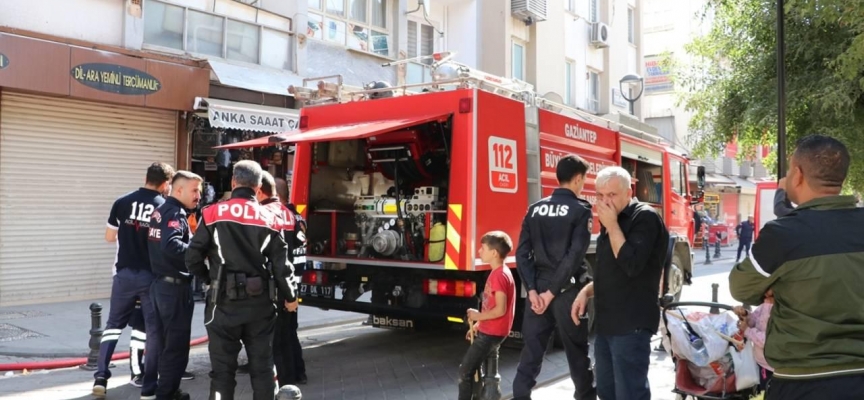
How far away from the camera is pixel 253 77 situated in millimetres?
13398

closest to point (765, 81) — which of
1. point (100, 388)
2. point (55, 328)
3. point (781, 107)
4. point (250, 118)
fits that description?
point (781, 107)

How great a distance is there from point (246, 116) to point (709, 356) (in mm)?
9865

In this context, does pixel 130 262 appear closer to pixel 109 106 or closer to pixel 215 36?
pixel 109 106

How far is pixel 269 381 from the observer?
4.86 meters

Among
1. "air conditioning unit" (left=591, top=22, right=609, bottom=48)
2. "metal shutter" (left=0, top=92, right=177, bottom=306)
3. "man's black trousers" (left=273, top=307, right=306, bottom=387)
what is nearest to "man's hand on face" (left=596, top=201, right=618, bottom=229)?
"man's black trousers" (left=273, top=307, right=306, bottom=387)

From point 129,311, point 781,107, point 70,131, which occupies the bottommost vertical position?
point 129,311

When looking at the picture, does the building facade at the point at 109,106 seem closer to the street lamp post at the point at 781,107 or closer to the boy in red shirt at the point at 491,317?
the boy in red shirt at the point at 491,317

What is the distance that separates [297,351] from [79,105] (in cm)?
713

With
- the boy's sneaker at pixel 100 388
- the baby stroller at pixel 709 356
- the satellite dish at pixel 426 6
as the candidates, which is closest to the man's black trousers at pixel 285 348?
the boy's sneaker at pixel 100 388

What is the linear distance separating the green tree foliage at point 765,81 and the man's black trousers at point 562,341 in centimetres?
446

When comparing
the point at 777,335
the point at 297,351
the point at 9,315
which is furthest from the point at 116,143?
the point at 777,335

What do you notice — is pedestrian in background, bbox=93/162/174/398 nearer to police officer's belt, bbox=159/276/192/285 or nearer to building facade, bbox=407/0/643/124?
police officer's belt, bbox=159/276/192/285

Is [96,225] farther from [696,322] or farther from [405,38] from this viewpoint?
[696,322]

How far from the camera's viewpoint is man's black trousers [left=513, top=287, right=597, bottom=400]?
4867 millimetres
